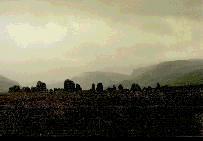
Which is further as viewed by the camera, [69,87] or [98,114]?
[69,87]

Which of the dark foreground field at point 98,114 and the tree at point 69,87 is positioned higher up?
the tree at point 69,87

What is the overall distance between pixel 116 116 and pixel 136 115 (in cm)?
77

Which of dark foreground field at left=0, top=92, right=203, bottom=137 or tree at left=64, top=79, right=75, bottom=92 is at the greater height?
tree at left=64, top=79, right=75, bottom=92

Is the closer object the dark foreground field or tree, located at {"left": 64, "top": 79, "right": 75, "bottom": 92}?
the dark foreground field

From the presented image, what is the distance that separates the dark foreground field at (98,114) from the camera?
1217 cm

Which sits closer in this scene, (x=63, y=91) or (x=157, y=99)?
(x=157, y=99)

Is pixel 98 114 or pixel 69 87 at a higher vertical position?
pixel 69 87

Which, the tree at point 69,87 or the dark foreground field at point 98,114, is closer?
the dark foreground field at point 98,114

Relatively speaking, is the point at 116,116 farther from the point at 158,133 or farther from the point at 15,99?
the point at 15,99

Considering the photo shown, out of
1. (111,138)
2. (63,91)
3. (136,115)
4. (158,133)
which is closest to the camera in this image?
(111,138)

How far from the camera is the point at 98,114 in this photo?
13.0 metres

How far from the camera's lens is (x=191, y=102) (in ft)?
42.4

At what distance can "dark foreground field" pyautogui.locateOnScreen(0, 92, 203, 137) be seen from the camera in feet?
39.9

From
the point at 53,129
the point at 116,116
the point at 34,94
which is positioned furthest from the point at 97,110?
the point at 34,94
